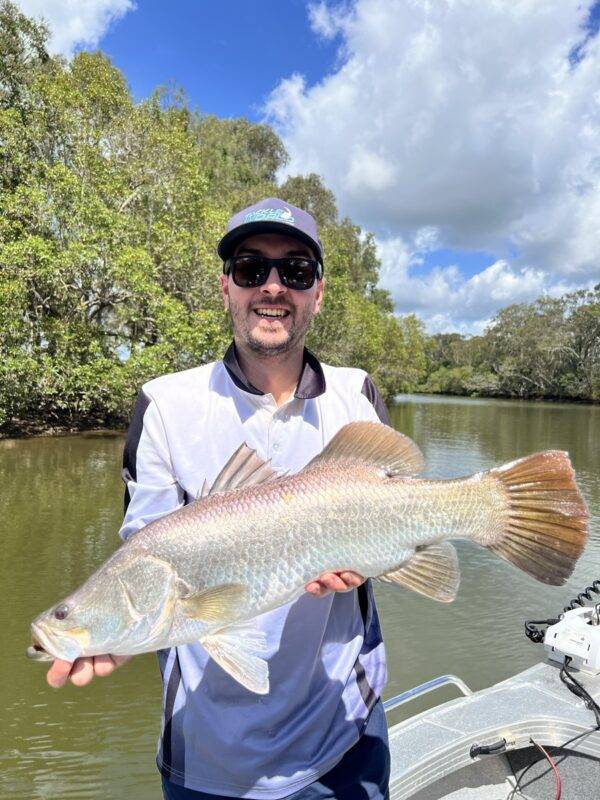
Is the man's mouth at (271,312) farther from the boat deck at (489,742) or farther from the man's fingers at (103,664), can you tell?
the boat deck at (489,742)

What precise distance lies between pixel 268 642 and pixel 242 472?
2.00 ft

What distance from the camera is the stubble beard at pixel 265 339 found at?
236 cm

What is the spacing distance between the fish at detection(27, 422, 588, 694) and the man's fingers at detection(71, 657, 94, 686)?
5 cm

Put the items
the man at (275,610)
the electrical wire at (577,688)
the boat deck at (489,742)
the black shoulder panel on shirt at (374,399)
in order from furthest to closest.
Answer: the electrical wire at (577,688)
the boat deck at (489,742)
the black shoulder panel on shirt at (374,399)
the man at (275,610)

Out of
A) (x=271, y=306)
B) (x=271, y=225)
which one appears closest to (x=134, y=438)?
(x=271, y=306)

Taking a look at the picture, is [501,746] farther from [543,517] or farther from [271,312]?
[271,312]

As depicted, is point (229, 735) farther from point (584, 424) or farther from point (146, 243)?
point (584, 424)

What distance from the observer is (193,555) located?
76.5 inches

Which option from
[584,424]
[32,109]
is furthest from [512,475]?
[584,424]

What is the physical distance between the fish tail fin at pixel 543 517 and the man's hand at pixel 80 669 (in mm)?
1336

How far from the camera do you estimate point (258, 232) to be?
7.94 feet

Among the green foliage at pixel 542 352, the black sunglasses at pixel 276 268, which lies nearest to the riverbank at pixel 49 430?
the black sunglasses at pixel 276 268

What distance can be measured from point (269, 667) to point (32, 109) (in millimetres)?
25458

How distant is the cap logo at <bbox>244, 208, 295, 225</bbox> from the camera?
2.37m
